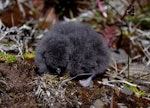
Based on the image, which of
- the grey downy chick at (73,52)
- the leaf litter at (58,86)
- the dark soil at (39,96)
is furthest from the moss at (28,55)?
the grey downy chick at (73,52)

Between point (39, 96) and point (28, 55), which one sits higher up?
point (28, 55)

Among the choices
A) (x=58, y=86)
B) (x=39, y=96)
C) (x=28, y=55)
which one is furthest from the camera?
(x=28, y=55)

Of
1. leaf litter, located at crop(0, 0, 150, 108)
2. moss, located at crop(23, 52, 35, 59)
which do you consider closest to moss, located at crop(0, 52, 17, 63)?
leaf litter, located at crop(0, 0, 150, 108)

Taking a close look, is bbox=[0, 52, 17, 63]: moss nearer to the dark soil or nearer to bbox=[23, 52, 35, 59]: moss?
the dark soil

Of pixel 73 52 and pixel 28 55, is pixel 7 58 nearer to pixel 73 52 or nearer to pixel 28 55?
pixel 28 55

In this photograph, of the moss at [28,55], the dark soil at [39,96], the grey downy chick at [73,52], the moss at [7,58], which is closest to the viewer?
the dark soil at [39,96]

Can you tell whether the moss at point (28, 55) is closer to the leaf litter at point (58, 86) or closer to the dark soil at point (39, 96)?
the leaf litter at point (58, 86)

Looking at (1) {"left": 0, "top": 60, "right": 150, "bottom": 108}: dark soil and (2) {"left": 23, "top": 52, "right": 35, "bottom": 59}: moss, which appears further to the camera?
(2) {"left": 23, "top": 52, "right": 35, "bottom": 59}: moss

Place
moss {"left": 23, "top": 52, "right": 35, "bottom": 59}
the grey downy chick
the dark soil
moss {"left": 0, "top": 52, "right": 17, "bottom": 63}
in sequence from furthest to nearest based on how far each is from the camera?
1. moss {"left": 23, "top": 52, "right": 35, "bottom": 59}
2. moss {"left": 0, "top": 52, "right": 17, "bottom": 63}
3. the grey downy chick
4. the dark soil

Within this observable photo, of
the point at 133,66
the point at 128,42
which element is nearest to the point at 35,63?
the point at 133,66

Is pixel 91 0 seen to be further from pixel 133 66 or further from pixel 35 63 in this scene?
pixel 35 63

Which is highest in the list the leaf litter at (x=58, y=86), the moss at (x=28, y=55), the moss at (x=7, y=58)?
the moss at (x=7, y=58)

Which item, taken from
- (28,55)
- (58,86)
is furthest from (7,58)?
(58,86)

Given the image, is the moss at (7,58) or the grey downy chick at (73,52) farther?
the moss at (7,58)
